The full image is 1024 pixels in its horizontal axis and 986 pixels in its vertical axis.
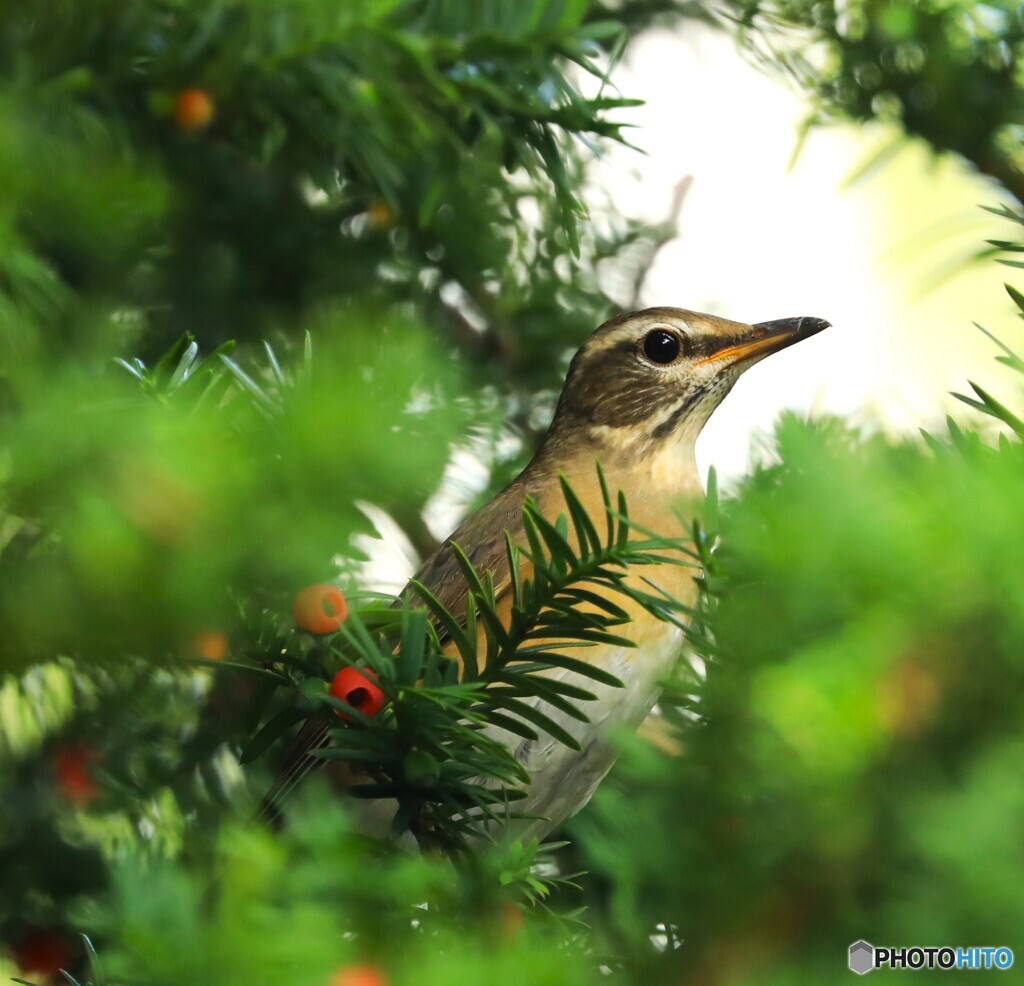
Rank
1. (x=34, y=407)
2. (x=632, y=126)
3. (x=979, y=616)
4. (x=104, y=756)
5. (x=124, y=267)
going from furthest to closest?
(x=124, y=267), (x=104, y=756), (x=632, y=126), (x=34, y=407), (x=979, y=616)

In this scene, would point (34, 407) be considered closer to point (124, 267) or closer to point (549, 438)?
point (124, 267)

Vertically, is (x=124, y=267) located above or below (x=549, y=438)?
above

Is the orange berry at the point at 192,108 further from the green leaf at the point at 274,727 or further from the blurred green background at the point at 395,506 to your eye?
the green leaf at the point at 274,727

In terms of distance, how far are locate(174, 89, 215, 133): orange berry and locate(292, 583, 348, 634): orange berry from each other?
85cm

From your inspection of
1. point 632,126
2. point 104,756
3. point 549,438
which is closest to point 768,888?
point 632,126

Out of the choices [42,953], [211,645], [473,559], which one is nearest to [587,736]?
[473,559]

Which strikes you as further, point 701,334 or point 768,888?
point 701,334

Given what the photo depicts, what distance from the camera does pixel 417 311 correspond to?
2098 millimetres

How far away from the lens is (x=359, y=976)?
0.81 meters

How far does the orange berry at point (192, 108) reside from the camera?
65.8 inches

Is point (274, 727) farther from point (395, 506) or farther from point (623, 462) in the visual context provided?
point (623, 462)

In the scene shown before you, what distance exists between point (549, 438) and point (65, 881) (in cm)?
133

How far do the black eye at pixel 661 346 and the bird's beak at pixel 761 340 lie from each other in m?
0.06

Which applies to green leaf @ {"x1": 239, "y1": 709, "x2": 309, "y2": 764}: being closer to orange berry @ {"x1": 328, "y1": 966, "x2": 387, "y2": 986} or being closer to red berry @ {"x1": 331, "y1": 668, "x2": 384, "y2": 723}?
red berry @ {"x1": 331, "y1": 668, "x2": 384, "y2": 723}
